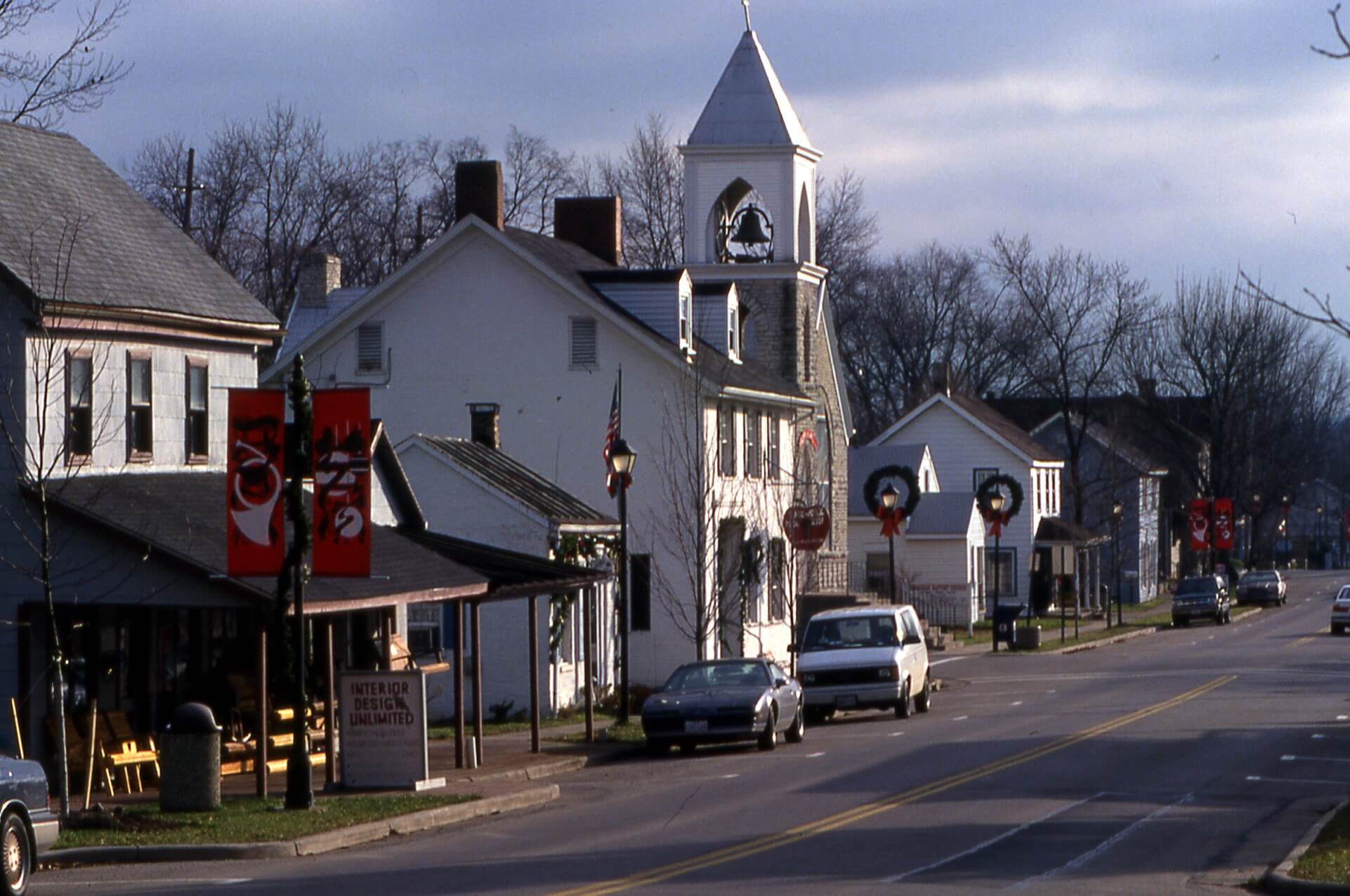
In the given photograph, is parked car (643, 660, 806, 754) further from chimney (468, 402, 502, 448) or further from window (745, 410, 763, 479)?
window (745, 410, 763, 479)

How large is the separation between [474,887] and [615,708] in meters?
21.6

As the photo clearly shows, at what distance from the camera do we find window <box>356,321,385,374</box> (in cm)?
4297

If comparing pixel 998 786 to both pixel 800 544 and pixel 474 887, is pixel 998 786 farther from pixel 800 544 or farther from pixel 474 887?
pixel 800 544

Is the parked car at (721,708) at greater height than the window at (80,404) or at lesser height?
lesser

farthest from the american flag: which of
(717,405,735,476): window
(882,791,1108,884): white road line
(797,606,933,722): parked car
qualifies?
(882,791,1108,884): white road line

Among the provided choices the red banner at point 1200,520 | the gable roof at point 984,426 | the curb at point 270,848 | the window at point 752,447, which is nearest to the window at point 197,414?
the curb at point 270,848

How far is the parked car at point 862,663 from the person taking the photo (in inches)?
1236

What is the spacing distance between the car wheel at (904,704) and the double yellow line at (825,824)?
4.05 metres

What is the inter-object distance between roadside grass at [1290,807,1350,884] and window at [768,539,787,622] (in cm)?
2771

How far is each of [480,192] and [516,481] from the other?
10.1 m

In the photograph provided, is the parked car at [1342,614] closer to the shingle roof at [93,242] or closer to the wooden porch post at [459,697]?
the wooden porch post at [459,697]

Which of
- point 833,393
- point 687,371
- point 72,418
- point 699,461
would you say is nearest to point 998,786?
point 72,418

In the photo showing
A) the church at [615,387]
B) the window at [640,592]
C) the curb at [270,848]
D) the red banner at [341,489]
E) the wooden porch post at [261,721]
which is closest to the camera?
the curb at [270,848]

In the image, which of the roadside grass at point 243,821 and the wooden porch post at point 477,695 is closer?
the roadside grass at point 243,821
